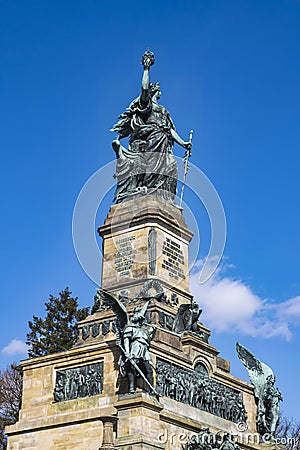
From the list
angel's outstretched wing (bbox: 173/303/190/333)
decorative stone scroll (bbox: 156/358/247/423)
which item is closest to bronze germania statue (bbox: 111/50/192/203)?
angel's outstretched wing (bbox: 173/303/190/333)

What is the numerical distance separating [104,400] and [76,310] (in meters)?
18.7

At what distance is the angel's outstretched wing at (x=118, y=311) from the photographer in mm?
24938

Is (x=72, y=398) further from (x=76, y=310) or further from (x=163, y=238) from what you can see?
(x=76, y=310)

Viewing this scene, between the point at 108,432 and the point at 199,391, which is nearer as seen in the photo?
the point at 108,432

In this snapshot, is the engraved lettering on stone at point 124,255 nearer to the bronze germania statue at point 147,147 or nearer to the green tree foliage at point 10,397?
the bronze germania statue at point 147,147

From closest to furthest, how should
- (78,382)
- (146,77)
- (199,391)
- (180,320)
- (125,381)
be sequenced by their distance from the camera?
(125,381) → (78,382) → (199,391) → (180,320) → (146,77)

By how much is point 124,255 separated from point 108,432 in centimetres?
878

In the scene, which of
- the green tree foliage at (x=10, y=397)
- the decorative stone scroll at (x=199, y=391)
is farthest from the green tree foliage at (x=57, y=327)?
the decorative stone scroll at (x=199, y=391)

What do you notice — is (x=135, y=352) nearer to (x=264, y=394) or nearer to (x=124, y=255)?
(x=124, y=255)

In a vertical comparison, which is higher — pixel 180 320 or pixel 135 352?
pixel 180 320

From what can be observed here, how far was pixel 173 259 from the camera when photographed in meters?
30.7

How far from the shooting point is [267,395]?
29984 millimetres

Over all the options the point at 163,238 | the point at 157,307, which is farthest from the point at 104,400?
the point at 163,238

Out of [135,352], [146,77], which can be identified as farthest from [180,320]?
[146,77]
